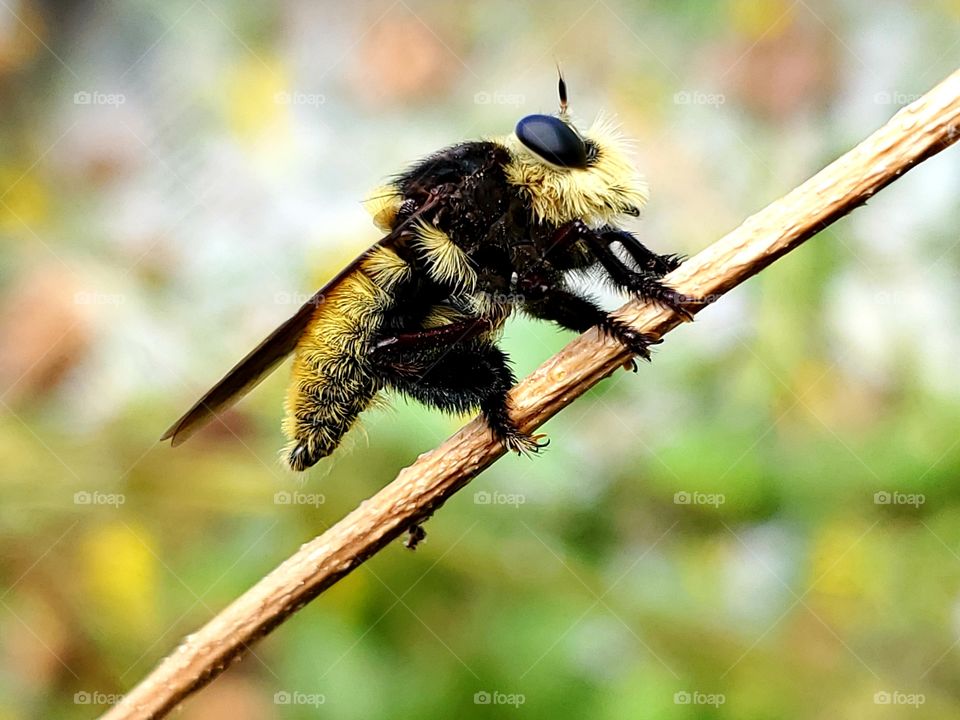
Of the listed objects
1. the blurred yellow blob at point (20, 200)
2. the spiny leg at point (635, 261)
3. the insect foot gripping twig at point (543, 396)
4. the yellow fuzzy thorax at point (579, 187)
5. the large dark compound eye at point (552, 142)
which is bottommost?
the insect foot gripping twig at point (543, 396)

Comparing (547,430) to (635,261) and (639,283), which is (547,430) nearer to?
(635,261)

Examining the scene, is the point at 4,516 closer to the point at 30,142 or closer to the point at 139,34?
the point at 30,142

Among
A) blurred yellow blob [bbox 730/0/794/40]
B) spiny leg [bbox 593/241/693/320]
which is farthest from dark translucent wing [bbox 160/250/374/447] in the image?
blurred yellow blob [bbox 730/0/794/40]

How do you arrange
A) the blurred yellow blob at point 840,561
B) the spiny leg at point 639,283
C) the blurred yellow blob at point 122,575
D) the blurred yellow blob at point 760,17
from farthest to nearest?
the blurred yellow blob at point 760,17 < the blurred yellow blob at point 122,575 < the blurred yellow blob at point 840,561 < the spiny leg at point 639,283

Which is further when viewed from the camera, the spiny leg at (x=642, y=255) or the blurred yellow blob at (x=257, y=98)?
the blurred yellow blob at (x=257, y=98)

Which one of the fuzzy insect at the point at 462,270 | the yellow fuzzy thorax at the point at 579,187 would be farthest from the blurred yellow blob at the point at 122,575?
the yellow fuzzy thorax at the point at 579,187

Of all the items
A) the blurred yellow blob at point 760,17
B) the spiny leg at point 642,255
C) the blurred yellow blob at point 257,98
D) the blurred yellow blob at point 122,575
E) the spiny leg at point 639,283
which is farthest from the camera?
the blurred yellow blob at point 257,98

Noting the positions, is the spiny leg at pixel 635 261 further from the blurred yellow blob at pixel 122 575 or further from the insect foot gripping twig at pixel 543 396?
the blurred yellow blob at pixel 122 575

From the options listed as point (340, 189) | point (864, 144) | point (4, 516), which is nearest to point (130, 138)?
point (340, 189)
